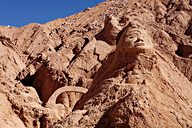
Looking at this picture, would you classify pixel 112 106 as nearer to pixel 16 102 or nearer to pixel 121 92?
pixel 121 92

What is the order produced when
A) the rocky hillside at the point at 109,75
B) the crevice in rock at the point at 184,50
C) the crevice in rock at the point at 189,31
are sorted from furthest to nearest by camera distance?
the crevice in rock at the point at 189,31 < the crevice in rock at the point at 184,50 < the rocky hillside at the point at 109,75

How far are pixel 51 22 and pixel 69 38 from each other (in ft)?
52.1

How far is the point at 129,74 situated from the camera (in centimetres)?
1391

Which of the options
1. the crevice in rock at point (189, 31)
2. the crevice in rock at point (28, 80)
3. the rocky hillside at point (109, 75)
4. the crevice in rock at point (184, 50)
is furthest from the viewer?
the crevice in rock at point (189, 31)

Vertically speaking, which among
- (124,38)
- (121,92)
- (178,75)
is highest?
(124,38)

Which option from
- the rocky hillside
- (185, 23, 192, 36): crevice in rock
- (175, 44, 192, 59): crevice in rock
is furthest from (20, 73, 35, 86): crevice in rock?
(185, 23, 192, 36): crevice in rock

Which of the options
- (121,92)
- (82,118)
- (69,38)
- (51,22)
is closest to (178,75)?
(121,92)

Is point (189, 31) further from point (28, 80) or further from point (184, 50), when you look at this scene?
point (28, 80)

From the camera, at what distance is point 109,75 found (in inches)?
591

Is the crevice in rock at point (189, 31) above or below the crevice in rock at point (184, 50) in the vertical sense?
above

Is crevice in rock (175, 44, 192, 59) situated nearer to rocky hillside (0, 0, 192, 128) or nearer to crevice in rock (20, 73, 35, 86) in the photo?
rocky hillside (0, 0, 192, 128)

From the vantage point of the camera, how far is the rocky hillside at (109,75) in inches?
478

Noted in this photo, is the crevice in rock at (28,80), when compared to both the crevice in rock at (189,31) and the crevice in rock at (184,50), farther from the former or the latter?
the crevice in rock at (189,31)

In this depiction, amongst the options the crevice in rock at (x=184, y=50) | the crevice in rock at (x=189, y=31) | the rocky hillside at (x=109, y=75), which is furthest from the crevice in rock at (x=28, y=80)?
the crevice in rock at (x=189, y=31)
